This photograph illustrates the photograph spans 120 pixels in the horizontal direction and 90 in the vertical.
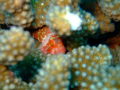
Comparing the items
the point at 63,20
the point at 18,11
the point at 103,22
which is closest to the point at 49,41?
the point at 18,11

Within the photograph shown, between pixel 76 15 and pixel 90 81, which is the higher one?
pixel 76 15

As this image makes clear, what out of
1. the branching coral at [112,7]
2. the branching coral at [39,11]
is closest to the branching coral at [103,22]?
the branching coral at [112,7]

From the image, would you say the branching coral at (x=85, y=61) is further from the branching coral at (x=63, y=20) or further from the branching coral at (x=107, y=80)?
the branching coral at (x=63, y=20)

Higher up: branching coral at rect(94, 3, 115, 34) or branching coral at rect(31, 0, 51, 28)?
branching coral at rect(31, 0, 51, 28)

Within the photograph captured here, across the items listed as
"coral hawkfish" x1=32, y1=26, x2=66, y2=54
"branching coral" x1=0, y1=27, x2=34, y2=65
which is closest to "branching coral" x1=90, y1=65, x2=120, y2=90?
"branching coral" x1=0, y1=27, x2=34, y2=65

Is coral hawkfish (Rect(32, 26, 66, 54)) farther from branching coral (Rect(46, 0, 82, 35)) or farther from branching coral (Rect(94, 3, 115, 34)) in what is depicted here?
branching coral (Rect(46, 0, 82, 35))

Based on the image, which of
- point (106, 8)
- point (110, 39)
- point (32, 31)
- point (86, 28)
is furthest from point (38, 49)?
point (110, 39)

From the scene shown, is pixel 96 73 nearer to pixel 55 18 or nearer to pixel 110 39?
pixel 55 18
